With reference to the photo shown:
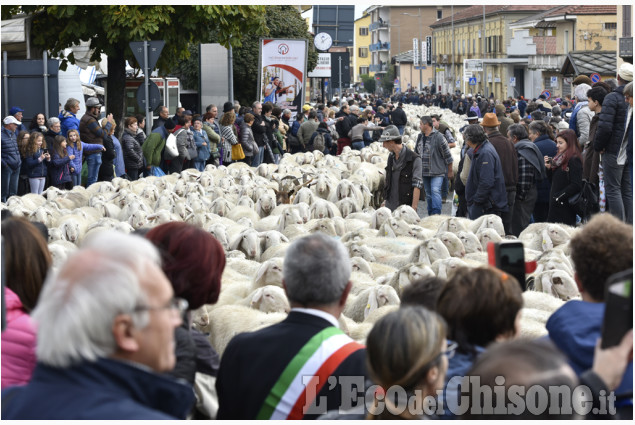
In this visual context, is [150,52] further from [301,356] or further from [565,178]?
[301,356]

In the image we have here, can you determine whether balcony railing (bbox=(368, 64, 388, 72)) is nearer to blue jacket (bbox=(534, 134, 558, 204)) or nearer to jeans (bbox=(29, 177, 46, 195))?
jeans (bbox=(29, 177, 46, 195))

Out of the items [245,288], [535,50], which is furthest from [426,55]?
[245,288]

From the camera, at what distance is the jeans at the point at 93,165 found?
16906 millimetres

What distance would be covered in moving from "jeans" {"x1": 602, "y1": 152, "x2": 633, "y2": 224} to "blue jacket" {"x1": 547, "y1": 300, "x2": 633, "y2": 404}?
21.7ft

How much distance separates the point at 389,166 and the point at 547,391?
33.8 feet

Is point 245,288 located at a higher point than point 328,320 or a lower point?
lower

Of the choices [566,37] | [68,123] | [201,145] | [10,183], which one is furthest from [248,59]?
[566,37]

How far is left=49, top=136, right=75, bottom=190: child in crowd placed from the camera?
15492mm

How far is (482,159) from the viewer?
10648 mm

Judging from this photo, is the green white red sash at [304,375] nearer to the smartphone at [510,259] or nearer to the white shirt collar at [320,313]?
the white shirt collar at [320,313]

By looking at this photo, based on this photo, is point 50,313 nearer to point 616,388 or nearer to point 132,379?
point 132,379

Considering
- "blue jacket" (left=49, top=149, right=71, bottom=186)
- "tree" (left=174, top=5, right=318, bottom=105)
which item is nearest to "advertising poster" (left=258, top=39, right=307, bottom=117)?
"blue jacket" (left=49, top=149, right=71, bottom=186)

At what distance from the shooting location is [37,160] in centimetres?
1521

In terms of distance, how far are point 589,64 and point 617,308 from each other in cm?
3095
